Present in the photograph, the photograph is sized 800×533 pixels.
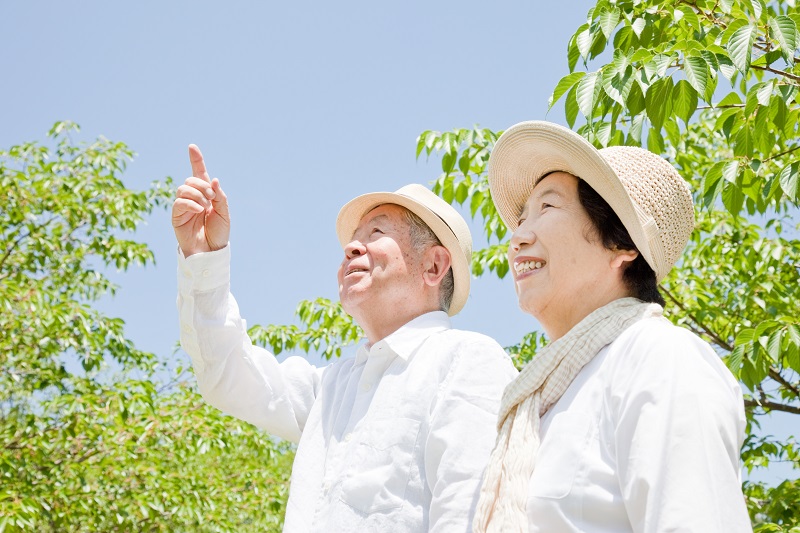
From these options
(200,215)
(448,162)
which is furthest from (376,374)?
(448,162)

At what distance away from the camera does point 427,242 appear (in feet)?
9.05

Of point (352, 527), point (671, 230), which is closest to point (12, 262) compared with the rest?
point (352, 527)

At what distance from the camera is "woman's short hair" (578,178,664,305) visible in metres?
1.79

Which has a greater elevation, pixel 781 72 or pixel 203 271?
pixel 781 72

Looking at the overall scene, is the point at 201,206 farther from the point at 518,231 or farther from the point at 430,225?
the point at 518,231

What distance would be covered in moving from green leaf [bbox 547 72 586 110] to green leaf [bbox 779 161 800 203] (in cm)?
84

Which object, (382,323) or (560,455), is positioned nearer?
(560,455)

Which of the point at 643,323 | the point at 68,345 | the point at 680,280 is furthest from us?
the point at 68,345

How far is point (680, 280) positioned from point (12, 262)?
18.6ft

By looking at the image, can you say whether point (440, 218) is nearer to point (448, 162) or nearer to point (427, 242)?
point (427, 242)

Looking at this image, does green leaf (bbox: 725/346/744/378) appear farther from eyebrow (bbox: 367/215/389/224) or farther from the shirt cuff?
the shirt cuff

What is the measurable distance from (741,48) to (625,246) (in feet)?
4.75

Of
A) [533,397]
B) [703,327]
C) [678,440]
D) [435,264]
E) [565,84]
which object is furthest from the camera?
[703,327]

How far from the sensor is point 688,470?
1.39m
